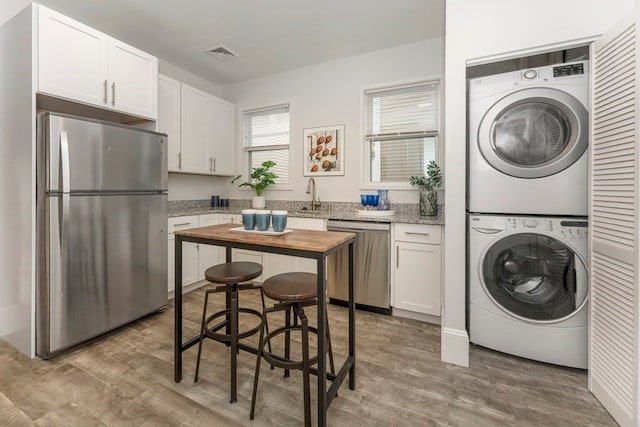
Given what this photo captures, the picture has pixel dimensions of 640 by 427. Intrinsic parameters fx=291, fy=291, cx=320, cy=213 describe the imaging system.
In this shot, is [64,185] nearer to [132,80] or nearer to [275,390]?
[132,80]

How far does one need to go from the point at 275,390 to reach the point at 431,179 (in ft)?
7.55

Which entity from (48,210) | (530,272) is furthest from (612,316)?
(48,210)

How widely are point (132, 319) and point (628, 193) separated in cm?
337

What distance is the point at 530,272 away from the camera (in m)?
1.92

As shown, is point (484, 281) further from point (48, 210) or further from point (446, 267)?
point (48, 210)

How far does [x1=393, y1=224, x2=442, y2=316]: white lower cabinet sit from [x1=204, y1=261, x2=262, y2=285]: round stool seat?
54.3 inches

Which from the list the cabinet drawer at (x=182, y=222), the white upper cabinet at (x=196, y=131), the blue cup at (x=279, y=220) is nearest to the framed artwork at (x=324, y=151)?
the white upper cabinet at (x=196, y=131)

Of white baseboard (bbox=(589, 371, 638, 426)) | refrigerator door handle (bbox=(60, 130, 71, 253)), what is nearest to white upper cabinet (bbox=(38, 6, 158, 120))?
refrigerator door handle (bbox=(60, 130, 71, 253))

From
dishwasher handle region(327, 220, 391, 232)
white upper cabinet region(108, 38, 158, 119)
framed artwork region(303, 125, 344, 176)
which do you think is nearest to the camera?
white upper cabinet region(108, 38, 158, 119)

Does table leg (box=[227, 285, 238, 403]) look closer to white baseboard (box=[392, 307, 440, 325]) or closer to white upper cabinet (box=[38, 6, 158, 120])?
white baseboard (box=[392, 307, 440, 325])

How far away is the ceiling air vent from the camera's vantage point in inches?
127

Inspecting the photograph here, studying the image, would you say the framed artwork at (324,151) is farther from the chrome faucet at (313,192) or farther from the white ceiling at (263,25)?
the white ceiling at (263,25)

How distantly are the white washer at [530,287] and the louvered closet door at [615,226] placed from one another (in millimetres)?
108

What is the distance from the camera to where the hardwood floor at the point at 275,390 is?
4.83 feet
